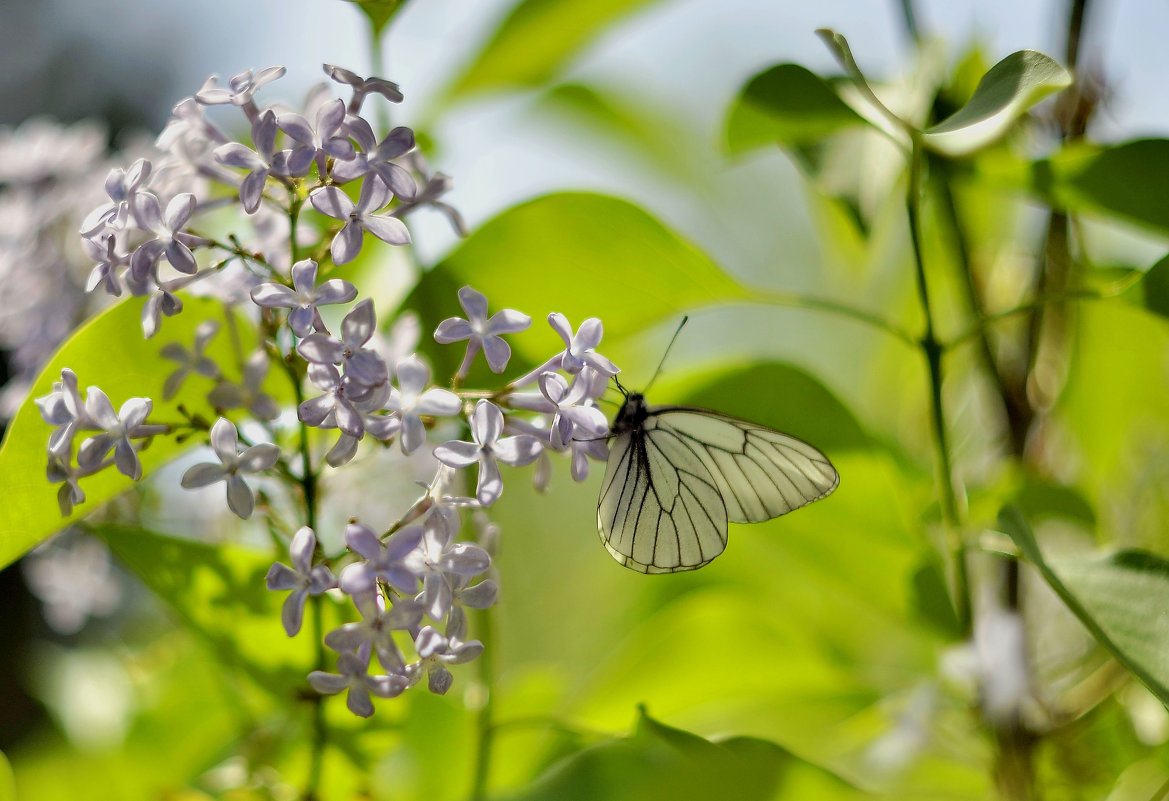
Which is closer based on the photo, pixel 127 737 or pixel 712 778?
pixel 712 778

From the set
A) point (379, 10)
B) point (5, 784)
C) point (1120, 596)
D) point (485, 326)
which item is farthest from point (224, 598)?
point (1120, 596)

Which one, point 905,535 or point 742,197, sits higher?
point 905,535

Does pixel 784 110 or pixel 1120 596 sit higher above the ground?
pixel 784 110

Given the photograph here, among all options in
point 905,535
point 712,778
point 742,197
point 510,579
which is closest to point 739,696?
point 905,535

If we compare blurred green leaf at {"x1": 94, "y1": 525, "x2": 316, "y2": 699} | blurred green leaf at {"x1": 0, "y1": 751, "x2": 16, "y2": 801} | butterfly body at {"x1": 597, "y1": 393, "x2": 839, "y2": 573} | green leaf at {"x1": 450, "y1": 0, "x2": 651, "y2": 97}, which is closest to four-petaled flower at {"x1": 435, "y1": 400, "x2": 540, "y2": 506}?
butterfly body at {"x1": 597, "y1": 393, "x2": 839, "y2": 573}

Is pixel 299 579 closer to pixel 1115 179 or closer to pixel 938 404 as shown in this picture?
pixel 938 404

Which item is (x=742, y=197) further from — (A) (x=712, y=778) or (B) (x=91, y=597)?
(A) (x=712, y=778)

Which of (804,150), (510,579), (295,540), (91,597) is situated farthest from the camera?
(510,579)

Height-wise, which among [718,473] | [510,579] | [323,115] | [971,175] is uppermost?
[323,115]
